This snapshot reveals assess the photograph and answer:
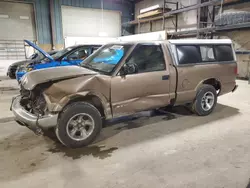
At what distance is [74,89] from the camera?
2.80m

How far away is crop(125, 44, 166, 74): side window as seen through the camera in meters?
3.34

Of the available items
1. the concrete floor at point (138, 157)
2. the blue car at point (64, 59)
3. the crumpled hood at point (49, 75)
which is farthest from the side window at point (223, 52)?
the blue car at point (64, 59)

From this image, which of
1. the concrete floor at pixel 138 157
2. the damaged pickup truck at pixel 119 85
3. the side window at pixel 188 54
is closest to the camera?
the concrete floor at pixel 138 157

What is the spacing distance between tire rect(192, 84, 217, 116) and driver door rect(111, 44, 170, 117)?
0.84 meters

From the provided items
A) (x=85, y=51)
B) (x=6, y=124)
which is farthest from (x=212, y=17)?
(x=6, y=124)

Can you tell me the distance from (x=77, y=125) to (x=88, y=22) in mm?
14792

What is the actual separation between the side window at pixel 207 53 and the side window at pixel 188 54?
0.42 ft

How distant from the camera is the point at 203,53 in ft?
13.7

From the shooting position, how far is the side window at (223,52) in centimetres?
436

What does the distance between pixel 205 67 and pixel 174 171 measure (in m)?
2.49

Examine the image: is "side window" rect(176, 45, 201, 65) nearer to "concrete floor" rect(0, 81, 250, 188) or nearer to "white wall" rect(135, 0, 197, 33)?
"concrete floor" rect(0, 81, 250, 188)

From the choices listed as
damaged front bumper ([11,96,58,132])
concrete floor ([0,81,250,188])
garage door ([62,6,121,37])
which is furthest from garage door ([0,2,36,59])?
damaged front bumper ([11,96,58,132])

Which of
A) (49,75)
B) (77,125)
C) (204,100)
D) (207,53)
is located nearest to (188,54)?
(207,53)

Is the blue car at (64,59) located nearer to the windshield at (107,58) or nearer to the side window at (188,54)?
the windshield at (107,58)
